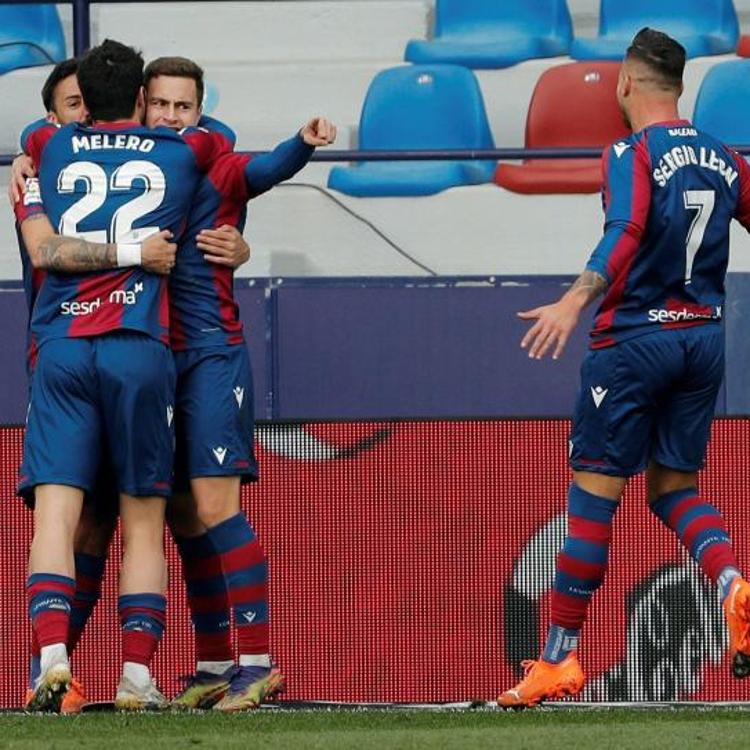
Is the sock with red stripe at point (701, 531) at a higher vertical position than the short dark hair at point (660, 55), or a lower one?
lower

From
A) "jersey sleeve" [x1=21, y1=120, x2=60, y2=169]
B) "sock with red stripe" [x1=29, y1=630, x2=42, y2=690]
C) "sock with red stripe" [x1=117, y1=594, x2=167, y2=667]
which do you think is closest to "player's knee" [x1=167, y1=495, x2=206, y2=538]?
"sock with red stripe" [x1=117, y1=594, x2=167, y2=667]

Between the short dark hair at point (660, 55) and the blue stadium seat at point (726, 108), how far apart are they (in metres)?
4.00

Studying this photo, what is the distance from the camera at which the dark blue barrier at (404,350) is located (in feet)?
23.4

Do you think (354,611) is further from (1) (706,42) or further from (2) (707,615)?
(1) (706,42)

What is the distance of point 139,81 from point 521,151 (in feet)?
9.39

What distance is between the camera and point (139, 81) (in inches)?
204

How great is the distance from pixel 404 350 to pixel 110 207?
7.34 ft

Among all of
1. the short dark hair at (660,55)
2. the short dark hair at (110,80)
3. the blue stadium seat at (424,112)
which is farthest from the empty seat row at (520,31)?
the short dark hair at (110,80)

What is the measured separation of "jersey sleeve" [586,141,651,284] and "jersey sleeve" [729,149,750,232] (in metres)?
0.32

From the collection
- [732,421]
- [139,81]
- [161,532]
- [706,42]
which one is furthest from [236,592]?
[706,42]

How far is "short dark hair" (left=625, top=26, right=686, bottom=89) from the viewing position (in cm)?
523

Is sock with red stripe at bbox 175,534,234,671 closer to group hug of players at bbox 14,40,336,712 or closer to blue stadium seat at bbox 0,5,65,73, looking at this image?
group hug of players at bbox 14,40,336,712

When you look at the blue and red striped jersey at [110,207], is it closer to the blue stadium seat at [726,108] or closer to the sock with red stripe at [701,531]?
the sock with red stripe at [701,531]

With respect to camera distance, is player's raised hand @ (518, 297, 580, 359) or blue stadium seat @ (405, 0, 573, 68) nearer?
player's raised hand @ (518, 297, 580, 359)
